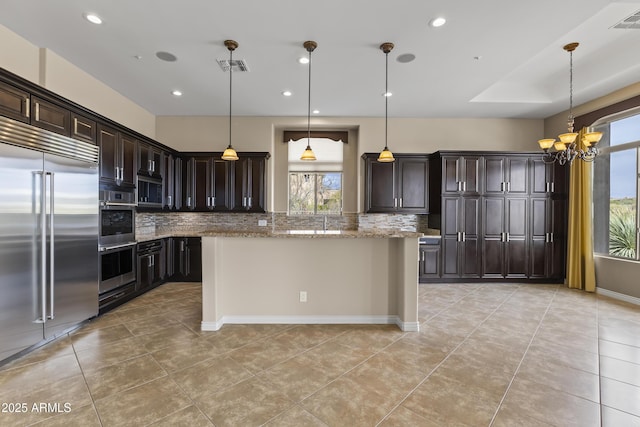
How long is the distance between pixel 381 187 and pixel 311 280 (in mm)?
2865

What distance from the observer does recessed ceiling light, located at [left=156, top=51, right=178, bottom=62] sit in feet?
10.9

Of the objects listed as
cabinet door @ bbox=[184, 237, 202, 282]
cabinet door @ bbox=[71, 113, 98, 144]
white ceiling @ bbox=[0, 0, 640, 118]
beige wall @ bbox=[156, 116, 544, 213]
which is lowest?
cabinet door @ bbox=[184, 237, 202, 282]

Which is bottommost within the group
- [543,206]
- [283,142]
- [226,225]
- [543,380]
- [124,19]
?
[543,380]

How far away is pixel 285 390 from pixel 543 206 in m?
5.57

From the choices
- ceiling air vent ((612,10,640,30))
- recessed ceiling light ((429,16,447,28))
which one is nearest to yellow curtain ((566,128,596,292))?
ceiling air vent ((612,10,640,30))

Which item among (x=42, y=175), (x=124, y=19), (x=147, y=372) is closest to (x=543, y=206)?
(x=147, y=372)

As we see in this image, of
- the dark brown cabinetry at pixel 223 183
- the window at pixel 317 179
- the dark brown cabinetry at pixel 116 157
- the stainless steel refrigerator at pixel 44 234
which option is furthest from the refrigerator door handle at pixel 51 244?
the window at pixel 317 179

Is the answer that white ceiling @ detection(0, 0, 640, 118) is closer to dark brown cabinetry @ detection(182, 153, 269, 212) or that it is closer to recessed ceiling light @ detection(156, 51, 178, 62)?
recessed ceiling light @ detection(156, 51, 178, 62)

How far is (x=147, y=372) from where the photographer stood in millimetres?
2234

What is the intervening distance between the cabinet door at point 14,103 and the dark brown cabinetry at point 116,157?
2.76 ft

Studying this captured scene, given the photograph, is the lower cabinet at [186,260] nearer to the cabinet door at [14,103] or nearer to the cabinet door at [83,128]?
the cabinet door at [83,128]

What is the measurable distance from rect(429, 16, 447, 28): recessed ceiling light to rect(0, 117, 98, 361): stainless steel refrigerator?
12.8 feet

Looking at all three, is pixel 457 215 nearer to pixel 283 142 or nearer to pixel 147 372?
pixel 283 142

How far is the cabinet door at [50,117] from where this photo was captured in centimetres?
262
